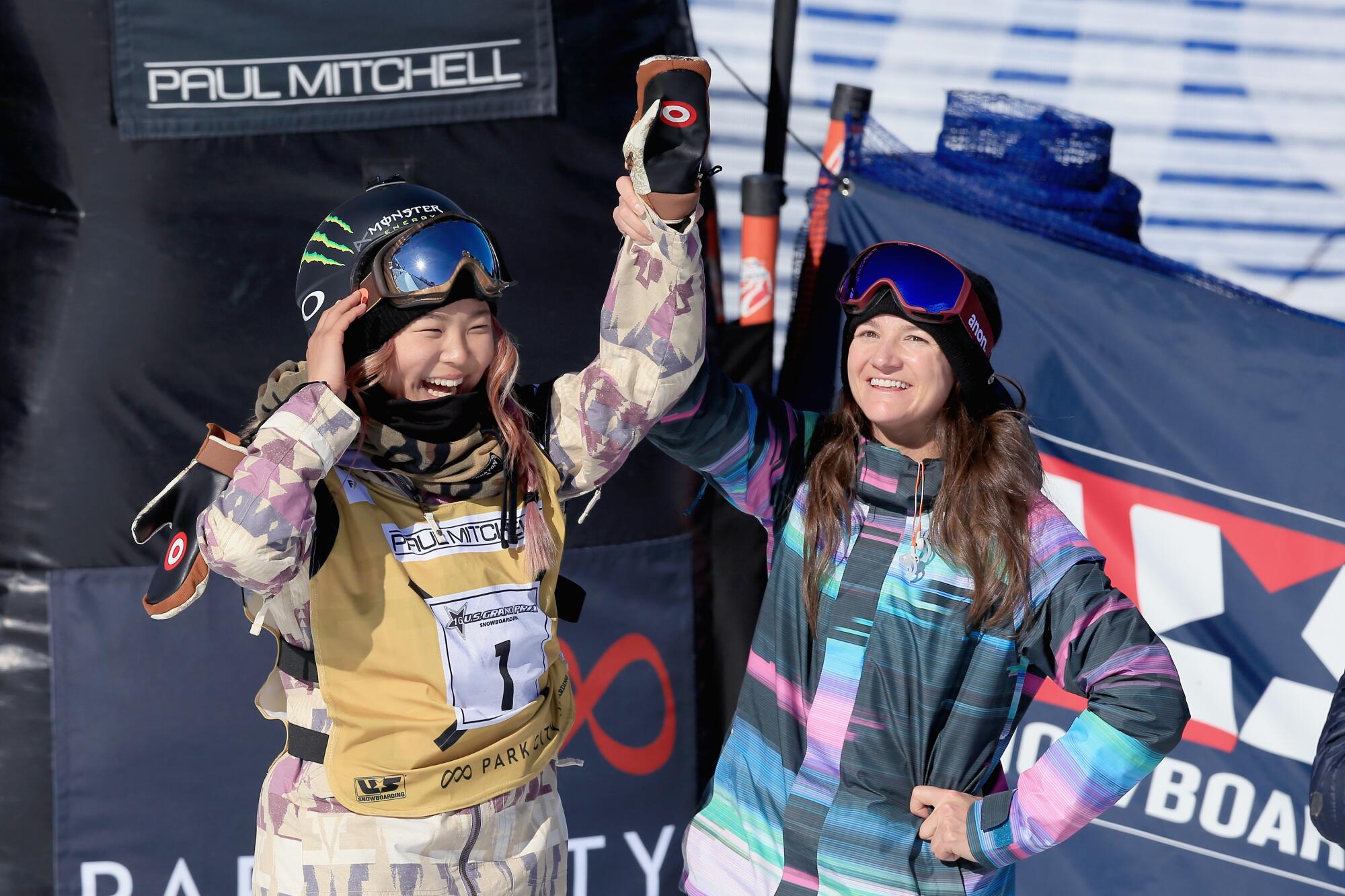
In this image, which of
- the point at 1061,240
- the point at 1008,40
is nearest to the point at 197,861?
the point at 1061,240

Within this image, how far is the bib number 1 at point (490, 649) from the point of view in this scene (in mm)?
1906

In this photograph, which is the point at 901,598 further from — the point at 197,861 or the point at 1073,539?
the point at 197,861

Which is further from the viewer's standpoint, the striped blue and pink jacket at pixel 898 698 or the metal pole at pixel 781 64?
the metal pole at pixel 781 64

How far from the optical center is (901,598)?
2080 mm

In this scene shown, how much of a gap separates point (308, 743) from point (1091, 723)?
1.20 meters

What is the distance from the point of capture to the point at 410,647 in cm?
190

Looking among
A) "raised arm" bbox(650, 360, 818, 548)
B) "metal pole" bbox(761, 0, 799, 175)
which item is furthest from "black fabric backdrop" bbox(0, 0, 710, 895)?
"raised arm" bbox(650, 360, 818, 548)

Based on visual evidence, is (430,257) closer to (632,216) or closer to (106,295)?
(632,216)

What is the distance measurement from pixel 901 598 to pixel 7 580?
216 centimetres

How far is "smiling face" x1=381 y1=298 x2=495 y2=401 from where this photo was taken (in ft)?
6.17

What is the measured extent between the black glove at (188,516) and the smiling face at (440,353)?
25cm

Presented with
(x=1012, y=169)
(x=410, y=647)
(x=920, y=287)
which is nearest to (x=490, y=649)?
(x=410, y=647)

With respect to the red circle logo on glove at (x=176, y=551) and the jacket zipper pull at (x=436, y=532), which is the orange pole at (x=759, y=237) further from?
the red circle logo on glove at (x=176, y=551)

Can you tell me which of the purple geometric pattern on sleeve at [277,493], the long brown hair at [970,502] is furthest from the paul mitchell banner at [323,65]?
the purple geometric pattern on sleeve at [277,493]
